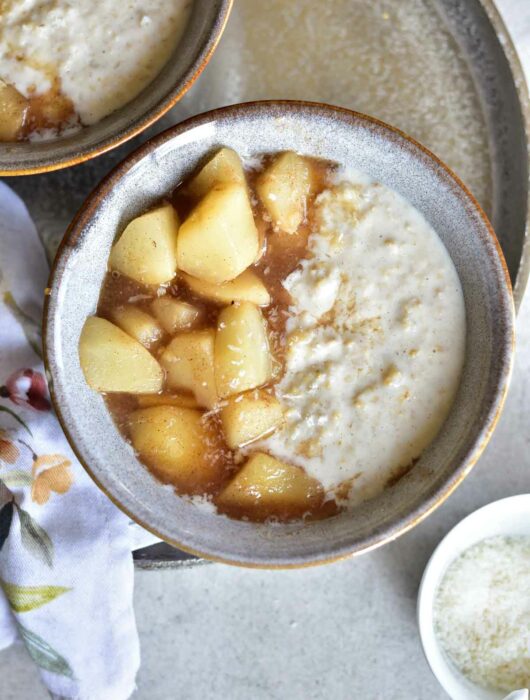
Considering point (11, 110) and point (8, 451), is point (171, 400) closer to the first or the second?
point (8, 451)

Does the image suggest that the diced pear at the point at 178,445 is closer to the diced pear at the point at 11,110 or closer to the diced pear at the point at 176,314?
the diced pear at the point at 176,314

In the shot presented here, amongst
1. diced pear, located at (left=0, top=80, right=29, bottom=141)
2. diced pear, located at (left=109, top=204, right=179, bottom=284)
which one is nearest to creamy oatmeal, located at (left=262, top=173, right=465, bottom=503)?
diced pear, located at (left=109, top=204, right=179, bottom=284)

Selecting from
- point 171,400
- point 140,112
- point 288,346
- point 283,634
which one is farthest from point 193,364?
point 283,634

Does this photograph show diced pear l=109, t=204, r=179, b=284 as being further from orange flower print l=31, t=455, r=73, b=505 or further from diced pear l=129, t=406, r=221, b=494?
orange flower print l=31, t=455, r=73, b=505

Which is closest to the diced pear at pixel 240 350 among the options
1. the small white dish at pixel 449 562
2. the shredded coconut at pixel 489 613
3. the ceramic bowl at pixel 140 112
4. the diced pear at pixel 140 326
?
the diced pear at pixel 140 326

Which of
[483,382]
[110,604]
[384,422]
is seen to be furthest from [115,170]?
[110,604]

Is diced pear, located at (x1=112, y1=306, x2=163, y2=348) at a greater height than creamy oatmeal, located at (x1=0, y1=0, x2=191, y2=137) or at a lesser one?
lesser
